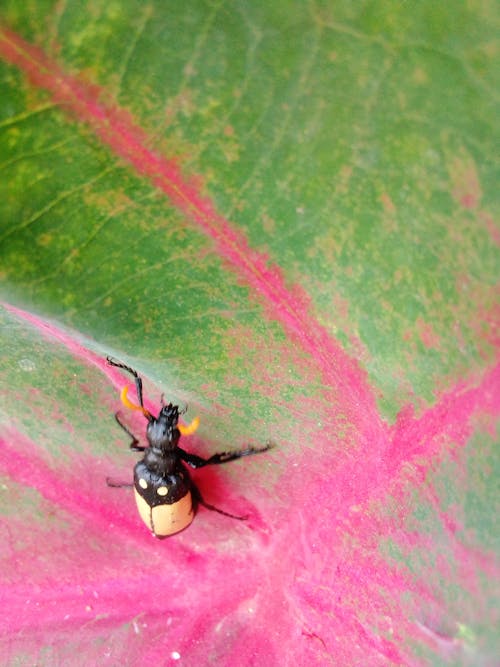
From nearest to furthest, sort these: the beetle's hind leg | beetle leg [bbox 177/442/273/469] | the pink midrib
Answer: the pink midrib
beetle leg [bbox 177/442/273/469]
the beetle's hind leg

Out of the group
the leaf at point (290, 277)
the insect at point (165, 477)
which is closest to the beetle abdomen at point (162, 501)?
the insect at point (165, 477)

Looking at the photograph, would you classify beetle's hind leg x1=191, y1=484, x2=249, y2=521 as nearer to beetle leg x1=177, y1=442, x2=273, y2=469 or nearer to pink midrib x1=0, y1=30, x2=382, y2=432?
beetle leg x1=177, y1=442, x2=273, y2=469

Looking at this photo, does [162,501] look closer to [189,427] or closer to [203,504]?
[203,504]

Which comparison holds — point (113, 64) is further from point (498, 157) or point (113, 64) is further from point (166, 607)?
point (166, 607)

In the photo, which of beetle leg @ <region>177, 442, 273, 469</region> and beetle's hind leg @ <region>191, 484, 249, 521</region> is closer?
beetle leg @ <region>177, 442, 273, 469</region>

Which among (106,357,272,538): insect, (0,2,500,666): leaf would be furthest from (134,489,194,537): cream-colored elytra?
(0,2,500,666): leaf

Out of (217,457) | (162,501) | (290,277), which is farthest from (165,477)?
(290,277)

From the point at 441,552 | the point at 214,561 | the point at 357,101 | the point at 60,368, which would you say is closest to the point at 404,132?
the point at 357,101

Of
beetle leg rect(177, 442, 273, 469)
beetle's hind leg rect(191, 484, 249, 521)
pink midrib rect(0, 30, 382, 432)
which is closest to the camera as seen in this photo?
pink midrib rect(0, 30, 382, 432)

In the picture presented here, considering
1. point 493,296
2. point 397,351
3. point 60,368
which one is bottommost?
point 60,368
